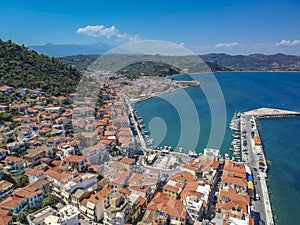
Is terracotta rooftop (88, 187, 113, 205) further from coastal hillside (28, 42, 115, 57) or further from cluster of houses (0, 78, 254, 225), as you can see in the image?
coastal hillside (28, 42, 115, 57)

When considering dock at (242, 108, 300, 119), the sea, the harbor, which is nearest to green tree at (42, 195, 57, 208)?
the harbor

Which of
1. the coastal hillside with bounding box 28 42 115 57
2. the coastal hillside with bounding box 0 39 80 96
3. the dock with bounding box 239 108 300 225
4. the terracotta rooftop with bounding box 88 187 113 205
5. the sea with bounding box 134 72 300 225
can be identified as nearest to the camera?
the terracotta rooftop with bounding box 88 187 113 205

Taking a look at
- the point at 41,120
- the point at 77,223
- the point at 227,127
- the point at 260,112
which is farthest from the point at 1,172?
the point at 260,112

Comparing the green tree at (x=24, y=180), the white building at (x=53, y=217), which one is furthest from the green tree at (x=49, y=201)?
the green tree at (x=24, y=180)

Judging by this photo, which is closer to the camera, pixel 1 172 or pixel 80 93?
pixel 1 172

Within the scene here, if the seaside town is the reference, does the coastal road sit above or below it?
below

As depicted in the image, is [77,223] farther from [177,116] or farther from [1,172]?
[177,116]

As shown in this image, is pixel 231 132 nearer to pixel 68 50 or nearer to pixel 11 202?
pixel 11 202
